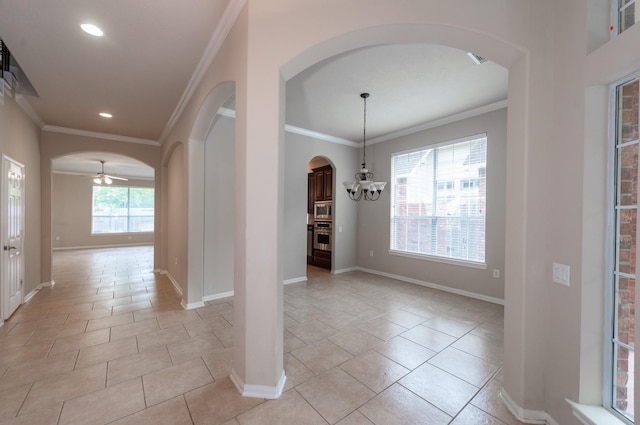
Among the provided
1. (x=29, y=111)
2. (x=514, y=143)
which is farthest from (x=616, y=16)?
(x=29, y=111)

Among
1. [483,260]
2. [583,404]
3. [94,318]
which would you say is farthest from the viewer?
[483,260]

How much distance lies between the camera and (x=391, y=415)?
1.79 meters

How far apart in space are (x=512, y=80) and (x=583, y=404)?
6.88 ft

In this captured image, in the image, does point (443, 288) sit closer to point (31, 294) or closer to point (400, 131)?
point (400, 131)

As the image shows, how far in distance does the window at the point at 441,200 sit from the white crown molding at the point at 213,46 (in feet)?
13.0

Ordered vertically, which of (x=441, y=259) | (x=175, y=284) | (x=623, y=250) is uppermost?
(x=623, y=250)

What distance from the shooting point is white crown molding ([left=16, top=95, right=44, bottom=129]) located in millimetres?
3839

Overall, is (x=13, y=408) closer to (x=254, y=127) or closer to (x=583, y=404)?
(x=254, y=127)

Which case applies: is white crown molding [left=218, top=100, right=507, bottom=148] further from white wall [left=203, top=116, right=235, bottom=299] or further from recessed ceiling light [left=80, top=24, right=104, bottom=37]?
recessed ceiling light [left=80, top=24, right=104, bottom=37]

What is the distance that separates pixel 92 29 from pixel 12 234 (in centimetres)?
319

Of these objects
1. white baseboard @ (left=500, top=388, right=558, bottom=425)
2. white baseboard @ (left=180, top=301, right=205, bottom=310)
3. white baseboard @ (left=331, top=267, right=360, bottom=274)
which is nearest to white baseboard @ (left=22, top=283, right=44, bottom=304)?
white baseboard @ (left=180, top=301, right=205, bottom=310)

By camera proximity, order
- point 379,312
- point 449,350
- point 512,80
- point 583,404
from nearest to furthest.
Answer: point 583,404, point 512,80, point 449,350, point 379,312

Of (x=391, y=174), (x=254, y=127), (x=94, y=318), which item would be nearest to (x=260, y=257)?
(x=254, y=127)

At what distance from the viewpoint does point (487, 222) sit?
419cm
